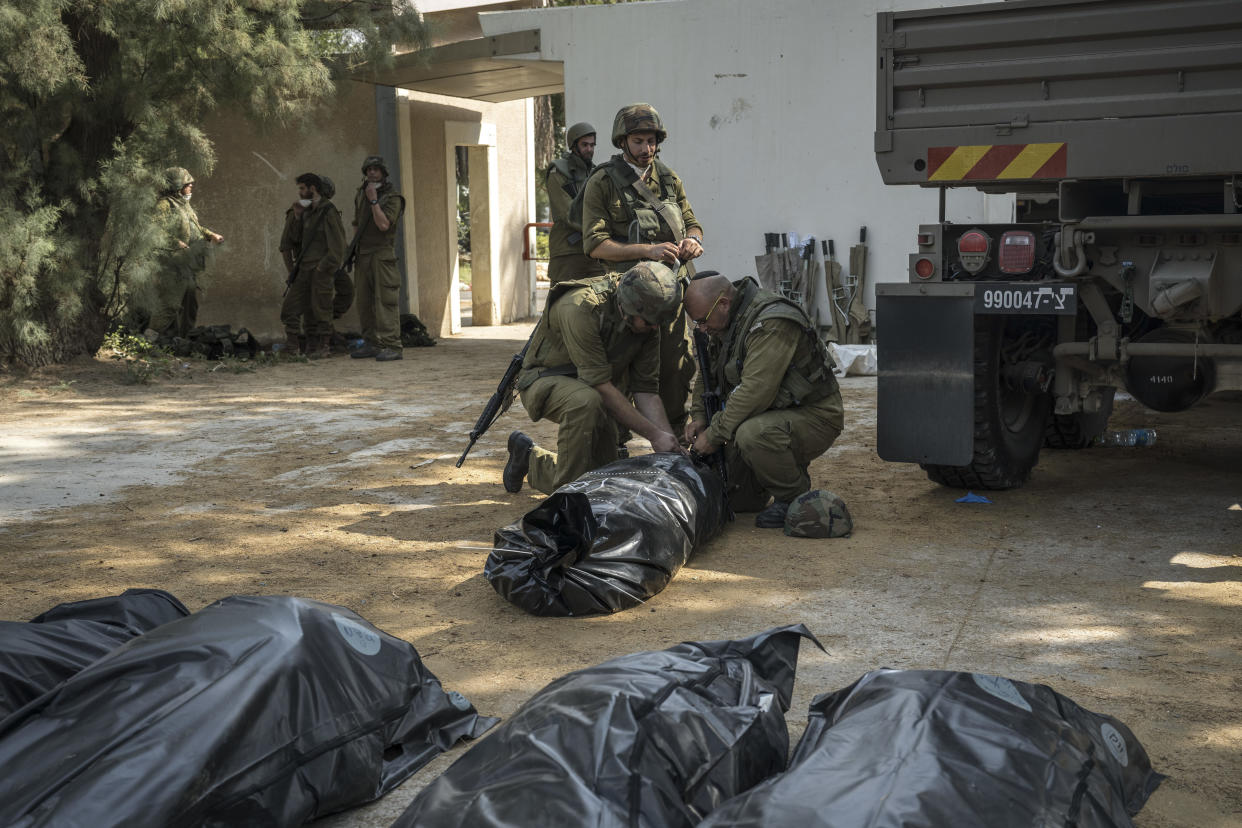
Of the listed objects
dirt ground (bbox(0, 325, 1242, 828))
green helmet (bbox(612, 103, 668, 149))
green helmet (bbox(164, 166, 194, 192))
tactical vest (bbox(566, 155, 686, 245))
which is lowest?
dirt ground (bbox(0, 325, 1242, 828))

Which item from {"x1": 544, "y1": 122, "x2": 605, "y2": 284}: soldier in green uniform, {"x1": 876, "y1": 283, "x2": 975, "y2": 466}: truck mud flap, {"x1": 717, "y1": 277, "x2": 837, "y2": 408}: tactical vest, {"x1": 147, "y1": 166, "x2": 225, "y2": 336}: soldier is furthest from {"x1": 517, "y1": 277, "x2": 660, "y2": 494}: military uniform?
{"x1": 147, "y1": 166, "x2": 225, "y2": 336}: soldier

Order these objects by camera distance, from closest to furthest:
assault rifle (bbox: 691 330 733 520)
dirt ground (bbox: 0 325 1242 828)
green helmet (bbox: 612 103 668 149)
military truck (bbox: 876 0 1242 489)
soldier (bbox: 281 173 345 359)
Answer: dirt ground (bbox: 0 325 1242 828), military truck (bbox: 876 0 1242 489), assault rifle (bbox: 691 330 733 520), green helmet (bbox: 612 103 668 149), soldier (bbox: 281 173 345 359)

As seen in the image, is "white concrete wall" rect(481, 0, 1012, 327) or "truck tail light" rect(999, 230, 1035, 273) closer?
"truck tail light" rect(999, 230, 1035, 273)

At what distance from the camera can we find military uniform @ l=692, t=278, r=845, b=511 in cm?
489

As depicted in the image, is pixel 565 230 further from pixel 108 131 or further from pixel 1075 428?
pixel 108 131

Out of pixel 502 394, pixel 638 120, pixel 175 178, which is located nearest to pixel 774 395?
pixel 502 394

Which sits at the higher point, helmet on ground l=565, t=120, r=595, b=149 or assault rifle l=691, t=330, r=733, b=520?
helmet on ground l=565, t=120, r=595, b=149

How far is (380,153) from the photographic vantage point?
527 inches

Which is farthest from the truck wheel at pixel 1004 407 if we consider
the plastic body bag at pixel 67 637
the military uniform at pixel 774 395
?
the plastic body bag at pixel 67 637

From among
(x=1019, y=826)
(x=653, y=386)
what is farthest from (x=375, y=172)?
(x=1019, y=826)

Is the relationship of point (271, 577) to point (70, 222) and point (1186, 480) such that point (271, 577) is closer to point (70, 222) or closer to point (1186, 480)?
point (1186, 480)

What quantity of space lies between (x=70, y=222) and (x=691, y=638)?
8675 millimetres

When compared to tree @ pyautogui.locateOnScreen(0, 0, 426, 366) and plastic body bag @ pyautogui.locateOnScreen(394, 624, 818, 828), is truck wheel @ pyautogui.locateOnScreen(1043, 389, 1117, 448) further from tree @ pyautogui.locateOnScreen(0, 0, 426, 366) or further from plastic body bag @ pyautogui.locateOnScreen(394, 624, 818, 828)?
tree @ pyautogui.locateOnScreen(0, 0, 426, 366)

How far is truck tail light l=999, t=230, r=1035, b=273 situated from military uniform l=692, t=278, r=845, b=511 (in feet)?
2.61
